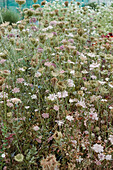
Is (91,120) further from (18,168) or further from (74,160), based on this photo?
(18,168)

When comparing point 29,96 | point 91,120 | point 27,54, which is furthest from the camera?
point 27,54

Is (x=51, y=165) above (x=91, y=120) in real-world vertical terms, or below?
above

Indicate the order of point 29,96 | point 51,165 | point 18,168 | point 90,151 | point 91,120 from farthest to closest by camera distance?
point 29,96 → point 91,120 → point 90,151 → point 18,168 → point 51,165

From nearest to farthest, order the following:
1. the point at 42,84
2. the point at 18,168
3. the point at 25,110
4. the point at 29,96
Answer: the point at 18,168 < the point at 25,110 < the point at 29,96 < the point at 42,84

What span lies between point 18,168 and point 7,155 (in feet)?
0.43

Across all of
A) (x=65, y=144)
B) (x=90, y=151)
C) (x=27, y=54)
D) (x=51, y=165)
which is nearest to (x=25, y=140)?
(x=65, y=144)

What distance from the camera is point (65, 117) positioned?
4.80ft

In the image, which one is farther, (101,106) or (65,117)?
(101,106)

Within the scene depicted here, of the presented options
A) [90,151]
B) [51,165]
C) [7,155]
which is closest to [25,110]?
[7,155]

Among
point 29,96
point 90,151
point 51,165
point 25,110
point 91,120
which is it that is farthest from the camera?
point 29,96

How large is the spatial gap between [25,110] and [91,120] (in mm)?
549

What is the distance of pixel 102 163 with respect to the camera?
1.19m

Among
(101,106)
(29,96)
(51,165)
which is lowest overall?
(101,106)

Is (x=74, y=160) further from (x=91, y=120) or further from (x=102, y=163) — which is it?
(x=91, y=120)
